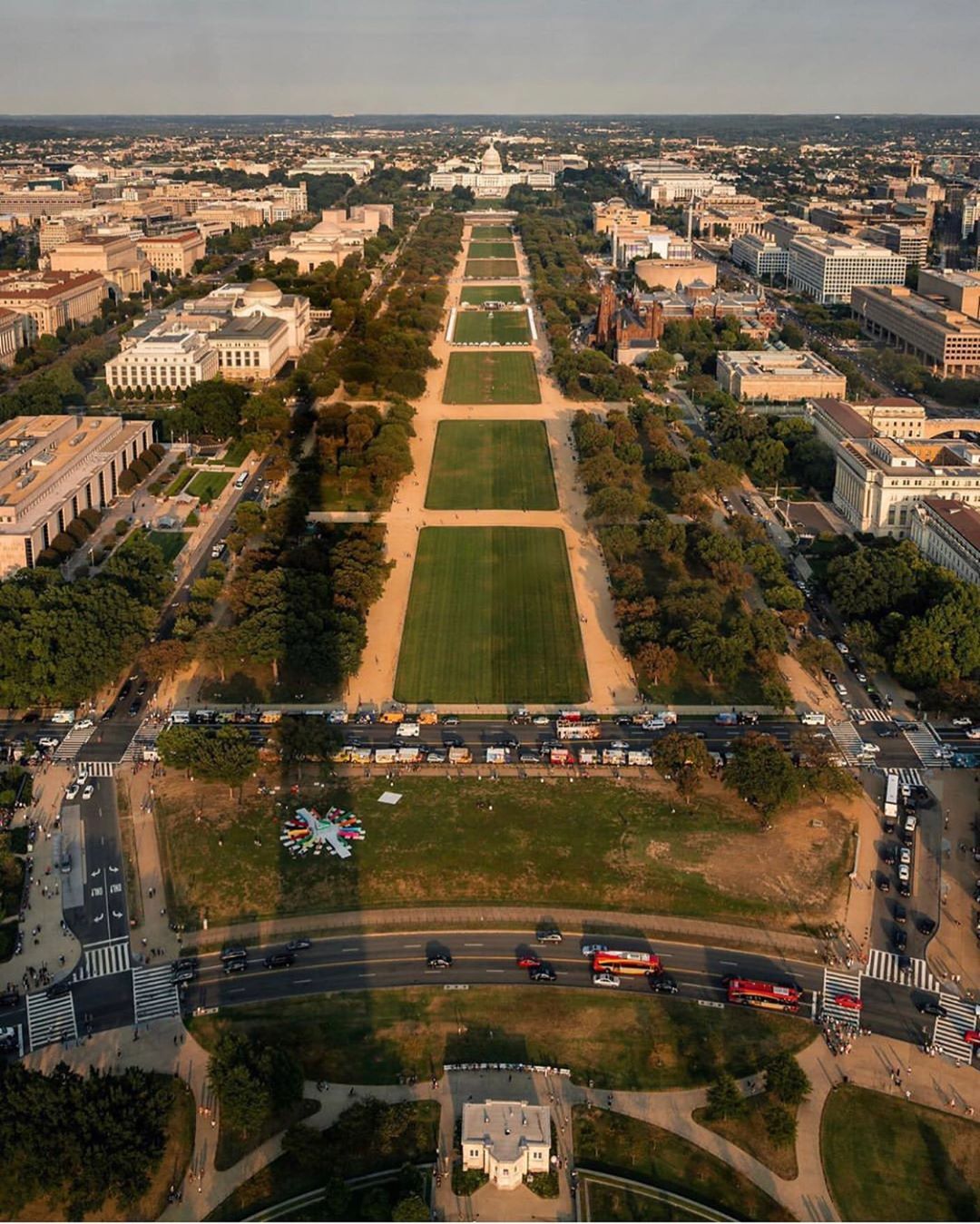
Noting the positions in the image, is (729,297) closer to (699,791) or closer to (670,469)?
(670,469)

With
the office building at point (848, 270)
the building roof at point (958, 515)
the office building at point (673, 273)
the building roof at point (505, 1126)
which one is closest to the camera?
the building roof at point (505, 1126)

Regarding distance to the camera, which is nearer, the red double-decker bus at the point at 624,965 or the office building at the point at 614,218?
the red double-decker bus at the point at 624,965

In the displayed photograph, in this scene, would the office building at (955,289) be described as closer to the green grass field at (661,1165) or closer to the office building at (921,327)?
the office building at (921,327)

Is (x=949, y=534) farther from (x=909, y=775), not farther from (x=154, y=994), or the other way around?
(x=154, y=994)

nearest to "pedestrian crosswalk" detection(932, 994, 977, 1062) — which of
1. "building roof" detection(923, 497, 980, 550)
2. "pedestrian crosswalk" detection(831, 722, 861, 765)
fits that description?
"pedestrian crosswalk" detection(831, 722, 861, 765)

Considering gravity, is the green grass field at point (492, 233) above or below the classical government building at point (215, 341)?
above

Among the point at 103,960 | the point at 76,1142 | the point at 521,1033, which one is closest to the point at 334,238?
the point at 103,960

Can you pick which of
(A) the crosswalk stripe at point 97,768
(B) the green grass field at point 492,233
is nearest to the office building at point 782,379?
(A) the crosswalk stripe at point 97,768
